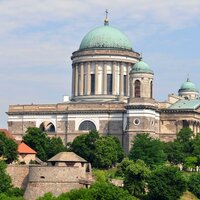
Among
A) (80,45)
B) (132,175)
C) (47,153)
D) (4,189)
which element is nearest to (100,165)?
(47,153)

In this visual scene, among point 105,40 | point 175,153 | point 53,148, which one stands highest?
point 105,40

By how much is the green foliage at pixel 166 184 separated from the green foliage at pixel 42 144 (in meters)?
17.2

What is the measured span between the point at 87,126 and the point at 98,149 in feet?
55.4

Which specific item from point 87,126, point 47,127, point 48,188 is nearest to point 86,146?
point 87,126

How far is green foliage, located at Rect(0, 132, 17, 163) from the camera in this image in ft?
300

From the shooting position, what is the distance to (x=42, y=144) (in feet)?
338

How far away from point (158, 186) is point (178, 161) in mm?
18494

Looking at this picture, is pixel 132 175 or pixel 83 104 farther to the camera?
pixel 83 104

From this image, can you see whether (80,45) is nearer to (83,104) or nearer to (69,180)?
(83,104)

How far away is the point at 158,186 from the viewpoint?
283ft

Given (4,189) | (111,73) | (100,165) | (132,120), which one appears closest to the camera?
(4,189)

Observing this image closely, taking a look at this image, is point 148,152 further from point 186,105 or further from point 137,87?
point 186,105

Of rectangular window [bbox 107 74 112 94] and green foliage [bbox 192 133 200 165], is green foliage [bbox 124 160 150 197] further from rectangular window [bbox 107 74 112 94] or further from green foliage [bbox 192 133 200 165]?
rectangular window [bbox 107 74 112 94]

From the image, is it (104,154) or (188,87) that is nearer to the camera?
(104,154)
